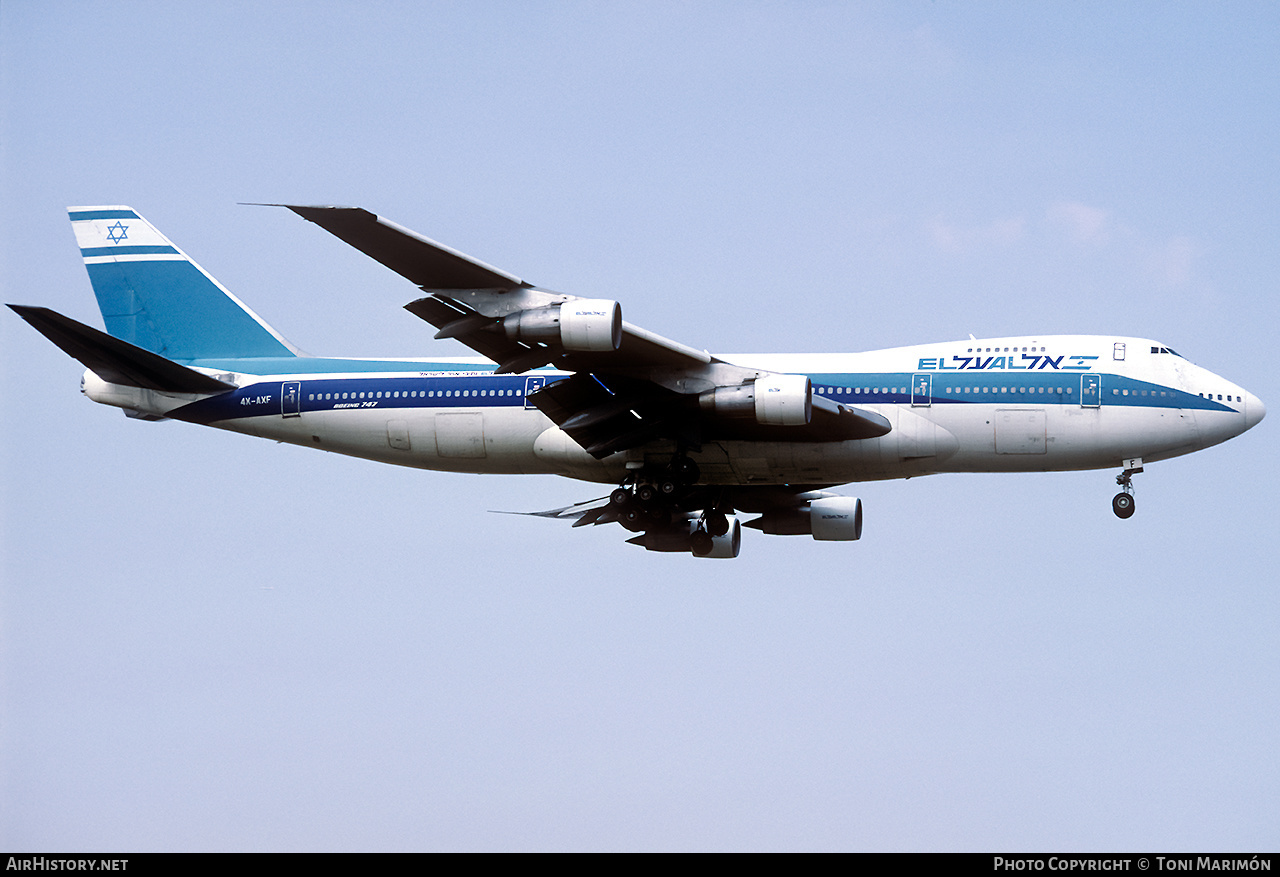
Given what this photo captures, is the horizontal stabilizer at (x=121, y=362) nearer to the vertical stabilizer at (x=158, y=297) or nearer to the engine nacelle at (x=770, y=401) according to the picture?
the vertical stabilizer at (x=158, y=297)

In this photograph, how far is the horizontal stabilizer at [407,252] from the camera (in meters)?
27.4

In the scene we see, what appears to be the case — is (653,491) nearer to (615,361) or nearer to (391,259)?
(615,361)

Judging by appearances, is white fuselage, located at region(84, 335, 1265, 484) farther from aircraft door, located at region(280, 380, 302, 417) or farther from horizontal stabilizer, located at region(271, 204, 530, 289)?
horizontal stabilizer, located at region(271, 204, 530, 289)

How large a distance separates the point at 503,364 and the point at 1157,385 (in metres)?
14.2

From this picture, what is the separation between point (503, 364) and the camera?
30.1 meters

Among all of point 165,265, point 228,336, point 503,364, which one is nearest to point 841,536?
point 503,364

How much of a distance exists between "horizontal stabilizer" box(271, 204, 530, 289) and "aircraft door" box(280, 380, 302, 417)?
6878 millimetres

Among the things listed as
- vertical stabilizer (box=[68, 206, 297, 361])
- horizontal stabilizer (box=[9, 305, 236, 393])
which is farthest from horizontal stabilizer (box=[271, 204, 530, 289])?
vertical stabilizer (box=[68, 206, 297, 361])

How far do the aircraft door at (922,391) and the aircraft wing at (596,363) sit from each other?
34.5 inches

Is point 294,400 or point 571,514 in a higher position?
point 294,400

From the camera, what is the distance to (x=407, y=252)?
1113 inches

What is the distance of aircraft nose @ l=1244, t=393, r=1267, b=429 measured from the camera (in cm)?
3152

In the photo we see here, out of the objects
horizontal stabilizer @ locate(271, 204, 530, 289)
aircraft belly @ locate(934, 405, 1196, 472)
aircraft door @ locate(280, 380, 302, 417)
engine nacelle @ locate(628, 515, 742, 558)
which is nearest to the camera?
horizontal stabilizer @ locate(271, 204, 530, 289)
